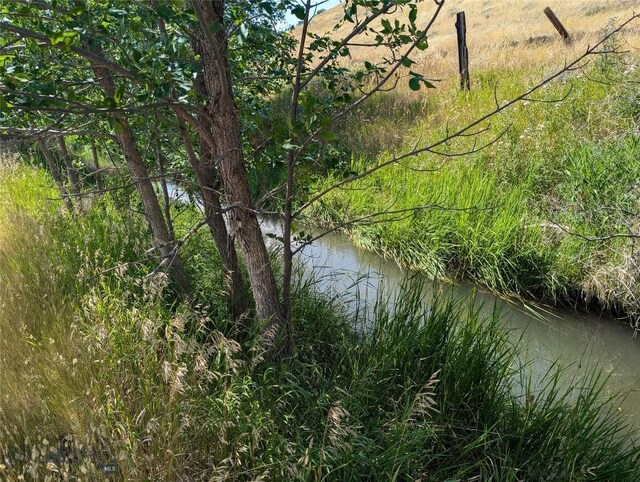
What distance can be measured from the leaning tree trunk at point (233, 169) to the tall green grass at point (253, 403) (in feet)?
0.94

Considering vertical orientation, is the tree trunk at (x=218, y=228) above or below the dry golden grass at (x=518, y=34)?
below

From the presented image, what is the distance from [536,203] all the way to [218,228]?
383 cm

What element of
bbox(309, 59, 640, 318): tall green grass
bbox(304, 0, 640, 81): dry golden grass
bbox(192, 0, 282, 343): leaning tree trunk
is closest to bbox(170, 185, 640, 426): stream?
bbox(309, 59, 640, 318): tall green grass

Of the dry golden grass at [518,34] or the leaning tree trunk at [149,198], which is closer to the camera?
the leaning tree trunk at [149,198]

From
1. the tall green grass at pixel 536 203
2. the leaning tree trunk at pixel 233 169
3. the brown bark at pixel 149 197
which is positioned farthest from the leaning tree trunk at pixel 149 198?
the tall green grass at pixel 536 203

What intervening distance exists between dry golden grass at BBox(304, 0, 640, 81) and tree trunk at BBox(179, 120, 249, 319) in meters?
1.52

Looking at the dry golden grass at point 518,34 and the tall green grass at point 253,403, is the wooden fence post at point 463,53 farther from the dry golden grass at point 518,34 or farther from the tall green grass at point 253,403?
the tall green grass at point 253,403

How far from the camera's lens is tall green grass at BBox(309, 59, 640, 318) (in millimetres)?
4824

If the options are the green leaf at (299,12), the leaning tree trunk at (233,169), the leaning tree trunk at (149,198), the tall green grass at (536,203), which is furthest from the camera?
the tall green grass at (536,203)

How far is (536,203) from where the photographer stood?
5.66 meters

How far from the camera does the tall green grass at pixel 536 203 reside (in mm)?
4824

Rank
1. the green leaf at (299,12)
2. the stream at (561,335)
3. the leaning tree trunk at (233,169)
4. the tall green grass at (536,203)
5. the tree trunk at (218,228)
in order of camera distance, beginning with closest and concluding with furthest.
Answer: the green leaf at (299,12) < the leaning tree trunk at (233,169) < the tree trunk at (218,228) < the stream at (561,335) < the tall green grass at (536,203)

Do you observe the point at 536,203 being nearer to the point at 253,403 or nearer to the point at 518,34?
the point at 253,403

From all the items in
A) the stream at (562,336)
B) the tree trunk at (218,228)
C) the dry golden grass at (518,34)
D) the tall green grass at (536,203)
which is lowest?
the stream at (562,336)
